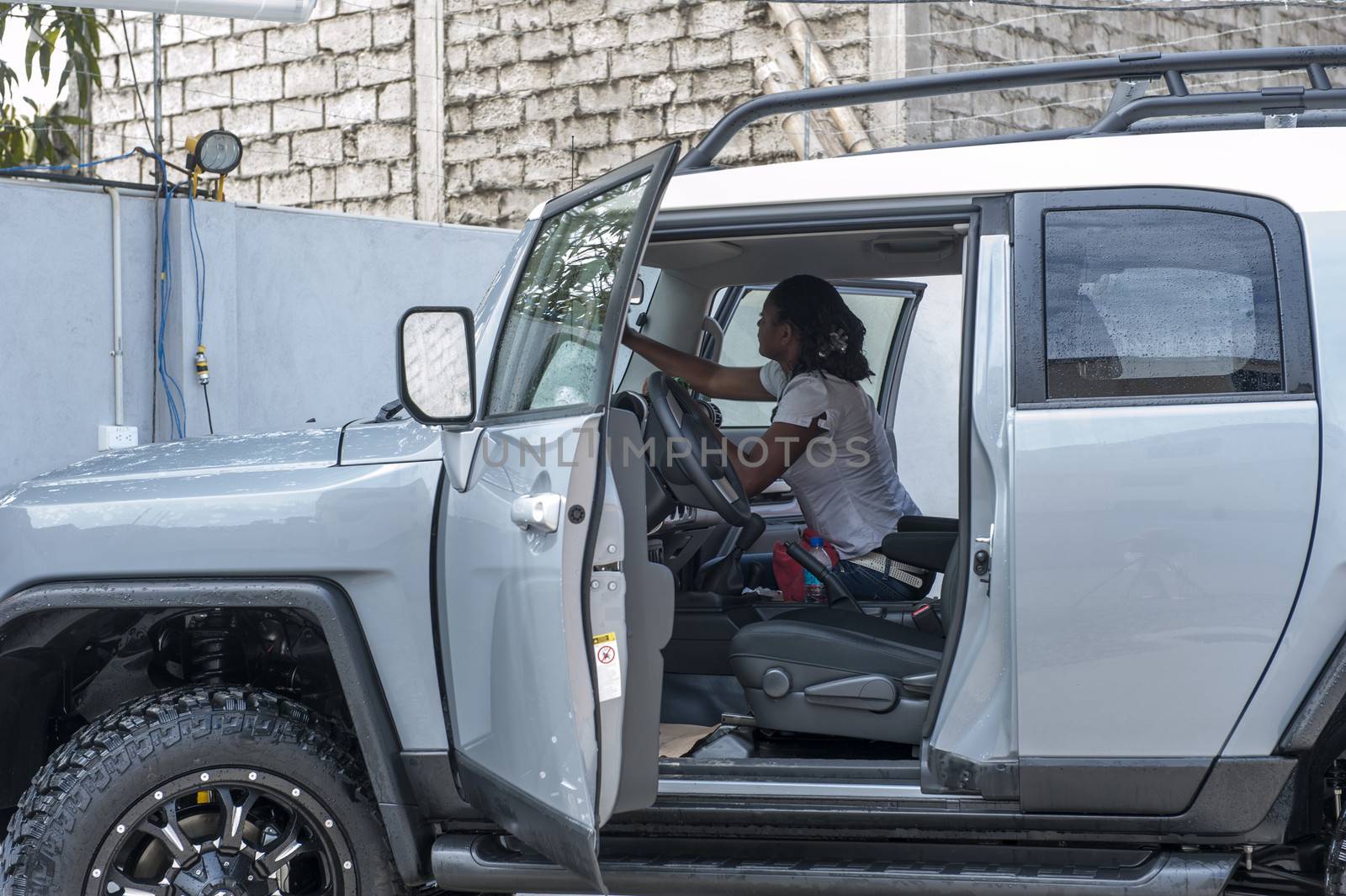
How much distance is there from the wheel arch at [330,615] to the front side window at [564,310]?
58cm

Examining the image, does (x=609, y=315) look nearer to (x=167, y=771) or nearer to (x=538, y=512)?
(x=538, y=512)

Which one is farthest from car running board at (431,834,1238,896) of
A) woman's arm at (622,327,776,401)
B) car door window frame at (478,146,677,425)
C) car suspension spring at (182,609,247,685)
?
woman's arm at (622,327,776,401)

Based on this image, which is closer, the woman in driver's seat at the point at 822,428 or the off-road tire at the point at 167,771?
the off-road tire at the point at 167,771

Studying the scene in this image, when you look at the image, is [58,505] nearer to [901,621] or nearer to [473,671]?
[473,671]

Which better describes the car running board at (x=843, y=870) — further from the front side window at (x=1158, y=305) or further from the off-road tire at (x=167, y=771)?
the front side window at (x=1158, y=305)

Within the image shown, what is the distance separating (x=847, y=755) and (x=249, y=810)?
148cm

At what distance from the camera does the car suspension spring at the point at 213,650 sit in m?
3.44

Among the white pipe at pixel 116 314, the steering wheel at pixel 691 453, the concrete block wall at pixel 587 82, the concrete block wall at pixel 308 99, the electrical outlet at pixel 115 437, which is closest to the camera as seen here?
the steering wheel at pixel 691 453

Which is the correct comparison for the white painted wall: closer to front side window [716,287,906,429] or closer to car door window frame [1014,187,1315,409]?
front side window [716,287,906,429]

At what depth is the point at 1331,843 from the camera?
2941mm

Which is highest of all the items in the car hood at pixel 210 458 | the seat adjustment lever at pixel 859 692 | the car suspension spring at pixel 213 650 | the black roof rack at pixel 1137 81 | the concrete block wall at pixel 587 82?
the concrete block wall at pixel 587 82

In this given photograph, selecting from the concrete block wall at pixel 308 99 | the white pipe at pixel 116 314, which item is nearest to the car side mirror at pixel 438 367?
the white pipe at pixel 116 314

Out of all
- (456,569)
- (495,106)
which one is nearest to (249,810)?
(456,569)

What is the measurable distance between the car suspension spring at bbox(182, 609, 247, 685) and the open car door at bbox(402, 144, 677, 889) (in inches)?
27.3
